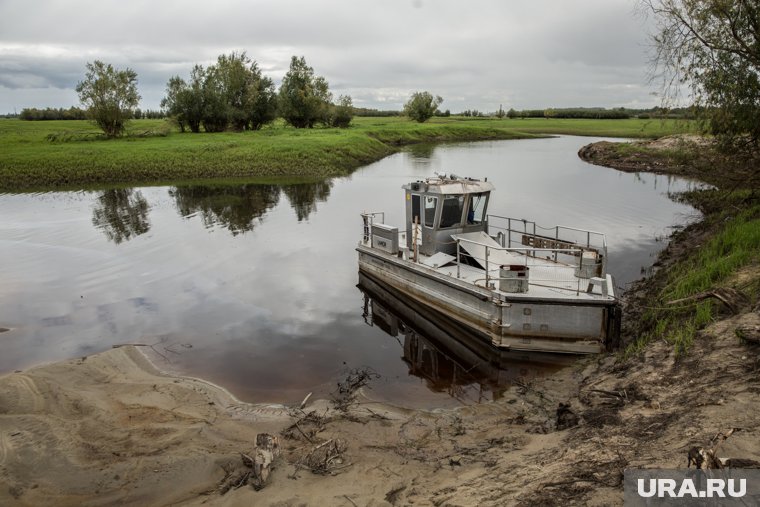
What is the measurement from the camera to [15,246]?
22938mm

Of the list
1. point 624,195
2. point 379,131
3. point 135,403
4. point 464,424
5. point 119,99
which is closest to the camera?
point 464,424

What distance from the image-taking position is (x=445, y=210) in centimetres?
1524

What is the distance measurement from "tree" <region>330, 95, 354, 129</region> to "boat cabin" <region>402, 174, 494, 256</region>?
230 ft

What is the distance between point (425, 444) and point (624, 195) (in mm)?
30089

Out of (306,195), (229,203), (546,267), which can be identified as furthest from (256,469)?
(306,195)

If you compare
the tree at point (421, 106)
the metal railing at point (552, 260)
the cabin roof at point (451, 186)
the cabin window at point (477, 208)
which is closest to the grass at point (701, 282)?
the metal railing at point (552, 260)

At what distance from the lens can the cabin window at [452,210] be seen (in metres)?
15.1

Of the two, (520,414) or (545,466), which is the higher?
(545,466)

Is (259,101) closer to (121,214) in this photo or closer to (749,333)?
(121,214)

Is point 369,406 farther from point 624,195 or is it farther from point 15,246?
point 624,195

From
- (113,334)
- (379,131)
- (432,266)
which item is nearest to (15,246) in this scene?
(113,334)

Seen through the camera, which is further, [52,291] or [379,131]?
[379,131]

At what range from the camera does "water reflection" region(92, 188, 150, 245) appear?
25.6 m

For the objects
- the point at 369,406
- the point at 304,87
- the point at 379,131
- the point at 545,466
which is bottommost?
the point at 369,406
